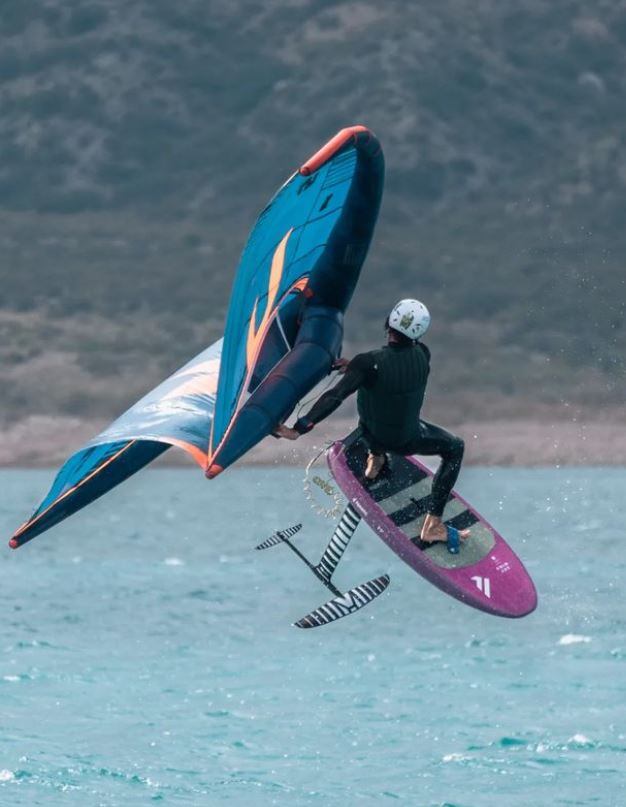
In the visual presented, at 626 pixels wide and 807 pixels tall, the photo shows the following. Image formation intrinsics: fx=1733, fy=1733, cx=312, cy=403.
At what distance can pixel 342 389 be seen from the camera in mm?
22312

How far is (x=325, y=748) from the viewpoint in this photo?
46125 millimetres

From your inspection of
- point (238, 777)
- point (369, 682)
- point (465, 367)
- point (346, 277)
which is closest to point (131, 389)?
point (465, 367)

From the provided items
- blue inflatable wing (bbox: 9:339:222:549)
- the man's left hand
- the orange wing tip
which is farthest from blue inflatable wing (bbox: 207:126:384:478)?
blue inflatable wing (bbox: 9:339:222:549)

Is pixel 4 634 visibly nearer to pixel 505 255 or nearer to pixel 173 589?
pixel 173 589

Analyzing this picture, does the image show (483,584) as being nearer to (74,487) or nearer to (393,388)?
(393,388)

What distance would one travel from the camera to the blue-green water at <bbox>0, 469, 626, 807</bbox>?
4181 centimetres

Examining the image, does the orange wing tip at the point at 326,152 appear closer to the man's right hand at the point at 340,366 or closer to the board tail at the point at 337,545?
the man's right hand at the point at 340,366

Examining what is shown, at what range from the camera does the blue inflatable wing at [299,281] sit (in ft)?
73.4

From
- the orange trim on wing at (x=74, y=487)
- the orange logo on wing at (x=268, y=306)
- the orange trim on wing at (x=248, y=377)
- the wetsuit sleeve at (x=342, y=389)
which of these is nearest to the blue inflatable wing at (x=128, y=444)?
the orange trim on wing at (x=74, y=487)

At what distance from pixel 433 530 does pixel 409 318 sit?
344 cm

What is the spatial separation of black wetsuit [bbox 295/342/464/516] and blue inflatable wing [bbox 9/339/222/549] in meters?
2.00

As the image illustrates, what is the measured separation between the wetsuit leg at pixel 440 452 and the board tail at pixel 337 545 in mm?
1196

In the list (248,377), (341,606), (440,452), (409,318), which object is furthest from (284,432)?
(440,452)

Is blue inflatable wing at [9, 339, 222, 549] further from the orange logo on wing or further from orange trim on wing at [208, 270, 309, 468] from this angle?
the orange logo on wing
